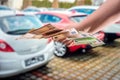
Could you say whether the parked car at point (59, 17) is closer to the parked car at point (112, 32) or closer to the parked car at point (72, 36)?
the parked car at point (112, 32)

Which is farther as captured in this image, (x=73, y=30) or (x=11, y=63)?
(x=11, y=63)

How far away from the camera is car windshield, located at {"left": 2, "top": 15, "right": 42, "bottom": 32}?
3.89 meters

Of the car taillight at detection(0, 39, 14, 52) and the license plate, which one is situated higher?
the car taillight at detection(0, 39, 14, 52)

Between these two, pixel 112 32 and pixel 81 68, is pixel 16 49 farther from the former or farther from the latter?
pixel 112 32

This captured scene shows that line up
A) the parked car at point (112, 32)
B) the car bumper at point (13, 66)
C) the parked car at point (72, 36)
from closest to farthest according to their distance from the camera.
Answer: the parked car at point (72, 36)
the car bumper at point (13, 66)
the parked car at point (112, 32)

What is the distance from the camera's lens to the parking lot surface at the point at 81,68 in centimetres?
469

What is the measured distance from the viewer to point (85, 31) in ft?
3.55

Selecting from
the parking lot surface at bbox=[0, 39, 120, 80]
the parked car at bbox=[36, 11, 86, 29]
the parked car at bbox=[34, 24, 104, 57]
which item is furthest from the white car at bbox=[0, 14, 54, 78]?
the parked car at bbox=[36, 11, 86, 29]

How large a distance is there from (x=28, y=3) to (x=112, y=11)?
2414 cm

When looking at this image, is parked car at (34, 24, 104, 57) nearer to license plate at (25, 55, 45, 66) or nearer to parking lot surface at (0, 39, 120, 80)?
license plate at (25, 55, 45, 66)

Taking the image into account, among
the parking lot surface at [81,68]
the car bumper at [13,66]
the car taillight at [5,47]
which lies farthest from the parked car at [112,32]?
the car taillight at [5,47]

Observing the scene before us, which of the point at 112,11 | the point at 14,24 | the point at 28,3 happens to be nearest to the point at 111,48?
the point at 14,24

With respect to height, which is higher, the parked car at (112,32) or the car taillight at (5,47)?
the car taillight at (5,47)

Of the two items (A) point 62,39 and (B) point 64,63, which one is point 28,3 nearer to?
(B) point 64,63
